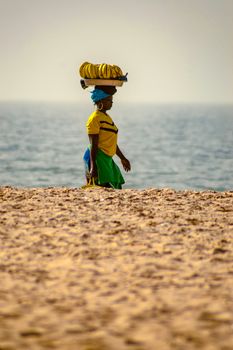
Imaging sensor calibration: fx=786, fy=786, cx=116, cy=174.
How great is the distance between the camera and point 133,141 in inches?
3718

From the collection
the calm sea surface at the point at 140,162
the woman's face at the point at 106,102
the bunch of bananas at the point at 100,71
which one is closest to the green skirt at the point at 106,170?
the woman's face at the point at 106,102

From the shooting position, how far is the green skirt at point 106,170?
31.9ft

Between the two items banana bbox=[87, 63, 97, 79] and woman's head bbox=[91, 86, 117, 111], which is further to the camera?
woman's head bbox=[91, 86, 117, 111]

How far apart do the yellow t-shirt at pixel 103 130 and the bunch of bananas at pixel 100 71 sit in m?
0.44

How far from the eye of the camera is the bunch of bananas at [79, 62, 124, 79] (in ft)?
31.2

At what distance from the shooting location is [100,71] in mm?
9523

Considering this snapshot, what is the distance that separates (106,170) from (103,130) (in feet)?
1.67

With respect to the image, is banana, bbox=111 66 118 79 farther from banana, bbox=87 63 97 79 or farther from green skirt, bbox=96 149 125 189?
green skirt, bbox=96 149 125 189

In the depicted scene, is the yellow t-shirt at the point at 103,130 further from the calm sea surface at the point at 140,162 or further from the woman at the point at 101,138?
the calm sea surface at the point at 140,162

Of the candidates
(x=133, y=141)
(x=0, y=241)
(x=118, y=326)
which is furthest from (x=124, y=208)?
(x=133, y=141)

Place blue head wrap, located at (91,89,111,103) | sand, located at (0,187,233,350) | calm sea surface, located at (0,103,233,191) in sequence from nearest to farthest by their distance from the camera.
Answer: sand, located at (0,187,233,350), blue head wrap, located at (91,89,111,103), calm sea surface, located at (0,103,233,191)

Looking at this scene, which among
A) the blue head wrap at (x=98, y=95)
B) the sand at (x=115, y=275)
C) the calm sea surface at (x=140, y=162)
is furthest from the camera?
the calm sea surface at (x=140, y=162)

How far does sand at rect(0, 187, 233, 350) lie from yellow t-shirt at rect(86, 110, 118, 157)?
3.56 feet

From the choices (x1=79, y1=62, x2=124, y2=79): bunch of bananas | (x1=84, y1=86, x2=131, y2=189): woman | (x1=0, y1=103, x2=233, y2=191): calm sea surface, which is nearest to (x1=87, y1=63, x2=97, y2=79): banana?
(x1=79, y1=62, x2=124, y2=79): bunch of bananas
